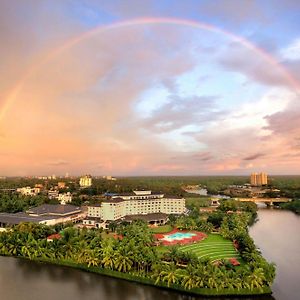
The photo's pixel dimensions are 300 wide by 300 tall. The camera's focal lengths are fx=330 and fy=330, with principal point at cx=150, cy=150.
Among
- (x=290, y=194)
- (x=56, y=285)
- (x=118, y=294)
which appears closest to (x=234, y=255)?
(x=118, y=294)

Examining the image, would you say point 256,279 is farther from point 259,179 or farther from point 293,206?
point 259,179

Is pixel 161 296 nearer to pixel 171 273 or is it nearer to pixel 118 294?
pixel 171 273

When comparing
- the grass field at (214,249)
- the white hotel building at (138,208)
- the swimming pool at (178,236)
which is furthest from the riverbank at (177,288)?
the white hotel building at (138,208)

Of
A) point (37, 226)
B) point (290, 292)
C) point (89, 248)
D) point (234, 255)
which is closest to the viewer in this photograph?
point (290, 292)

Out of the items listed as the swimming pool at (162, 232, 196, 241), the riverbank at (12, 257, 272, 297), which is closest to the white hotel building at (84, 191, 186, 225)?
the swimming pool at (162, 232, 196, 241)

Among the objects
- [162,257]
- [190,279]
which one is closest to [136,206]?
[162,257]
